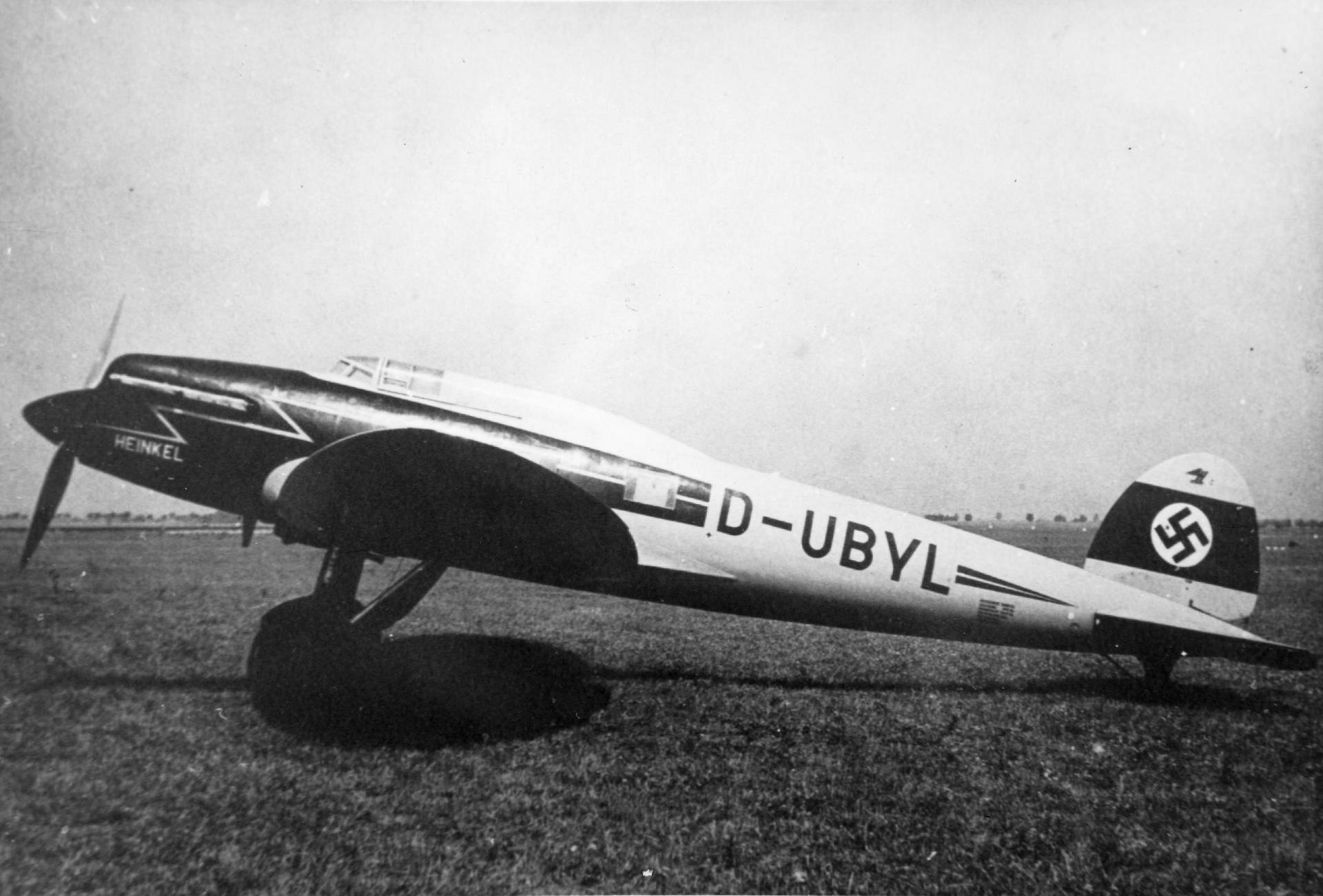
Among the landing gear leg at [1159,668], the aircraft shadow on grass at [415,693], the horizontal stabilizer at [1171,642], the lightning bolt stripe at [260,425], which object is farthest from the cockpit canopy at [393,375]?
the landing gear leg at [1159,668]

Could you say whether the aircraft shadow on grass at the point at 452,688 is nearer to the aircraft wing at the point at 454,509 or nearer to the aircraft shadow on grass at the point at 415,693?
the aircraft shadow on grass at the point at 415,693

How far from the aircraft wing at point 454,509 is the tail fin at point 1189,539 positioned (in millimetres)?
4304

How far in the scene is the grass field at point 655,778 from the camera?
2.87 meters

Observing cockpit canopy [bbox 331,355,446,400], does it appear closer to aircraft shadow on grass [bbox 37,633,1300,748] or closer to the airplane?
the airplane

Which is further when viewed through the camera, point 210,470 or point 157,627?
point 157,627

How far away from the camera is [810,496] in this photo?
5.66 meters

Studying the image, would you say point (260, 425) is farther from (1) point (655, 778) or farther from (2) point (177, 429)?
(1) point (655, 778)

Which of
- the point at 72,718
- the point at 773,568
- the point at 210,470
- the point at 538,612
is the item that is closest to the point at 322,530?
the point at 210,470

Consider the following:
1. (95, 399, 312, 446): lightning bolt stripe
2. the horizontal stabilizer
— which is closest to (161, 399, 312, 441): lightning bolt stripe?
(95, 399, 312, 446): lightning bolt stripe

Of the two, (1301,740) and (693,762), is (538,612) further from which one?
(1301,740)

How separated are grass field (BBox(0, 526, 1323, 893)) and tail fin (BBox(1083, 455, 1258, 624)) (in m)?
0.86

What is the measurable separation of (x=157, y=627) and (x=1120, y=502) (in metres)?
9.80

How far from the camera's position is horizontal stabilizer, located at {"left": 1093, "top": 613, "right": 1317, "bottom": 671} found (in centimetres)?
511

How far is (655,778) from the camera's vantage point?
12.1 feet
